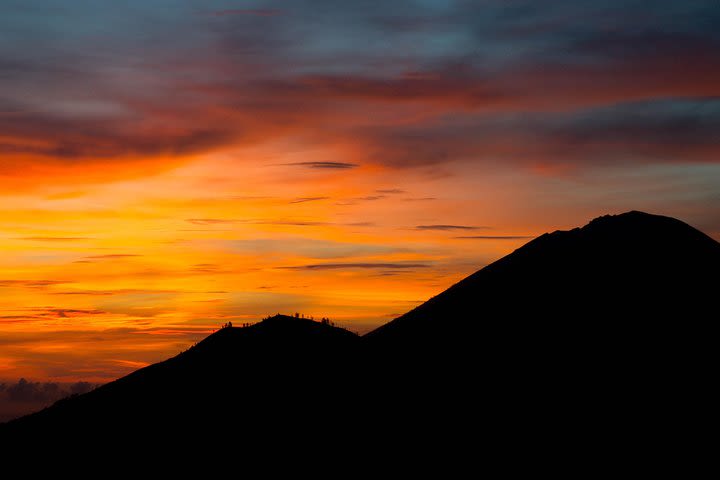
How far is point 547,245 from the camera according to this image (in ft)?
242

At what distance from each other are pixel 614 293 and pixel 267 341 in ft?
106

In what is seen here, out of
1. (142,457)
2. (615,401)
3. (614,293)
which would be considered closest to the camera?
(615,401)

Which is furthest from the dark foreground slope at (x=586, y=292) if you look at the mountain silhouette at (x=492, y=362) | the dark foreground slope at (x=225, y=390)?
the dark foreground slope at (x=225, y=390)

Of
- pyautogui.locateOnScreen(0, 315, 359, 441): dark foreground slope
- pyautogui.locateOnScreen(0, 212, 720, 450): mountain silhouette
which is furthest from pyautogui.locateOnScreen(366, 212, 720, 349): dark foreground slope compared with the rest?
pyautogui.locateOnScreen(0, 315, 359, 441): dark foreground slope

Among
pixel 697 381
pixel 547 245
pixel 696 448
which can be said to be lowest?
pixel 696 448

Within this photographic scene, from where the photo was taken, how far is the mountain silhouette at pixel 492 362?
54.2 metres

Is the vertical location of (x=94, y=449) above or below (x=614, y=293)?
below

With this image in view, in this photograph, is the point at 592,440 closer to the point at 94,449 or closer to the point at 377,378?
the point at 377,378

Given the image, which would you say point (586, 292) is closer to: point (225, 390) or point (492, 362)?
point (492, 362)

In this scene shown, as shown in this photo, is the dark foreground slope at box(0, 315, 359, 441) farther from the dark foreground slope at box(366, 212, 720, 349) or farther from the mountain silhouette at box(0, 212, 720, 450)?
the dark foreground slope at box(366, 212, 720, 349)

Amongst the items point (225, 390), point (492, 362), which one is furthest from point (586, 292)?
point (225, 390)

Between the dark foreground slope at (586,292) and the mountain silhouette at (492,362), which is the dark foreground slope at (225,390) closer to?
the mountain silhouette at (492,362)

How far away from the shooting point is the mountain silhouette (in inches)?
2133

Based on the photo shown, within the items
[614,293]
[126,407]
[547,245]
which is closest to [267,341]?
[126,407]
